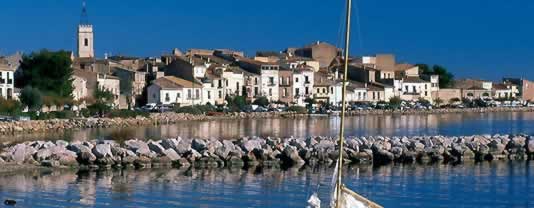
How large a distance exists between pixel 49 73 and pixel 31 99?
5.22 metres

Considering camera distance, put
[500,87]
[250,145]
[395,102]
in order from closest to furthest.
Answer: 1. [250,145]
2. [395,102]
3. [500,87]

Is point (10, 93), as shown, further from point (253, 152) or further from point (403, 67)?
point (403, 67)

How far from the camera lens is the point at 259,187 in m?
20.7

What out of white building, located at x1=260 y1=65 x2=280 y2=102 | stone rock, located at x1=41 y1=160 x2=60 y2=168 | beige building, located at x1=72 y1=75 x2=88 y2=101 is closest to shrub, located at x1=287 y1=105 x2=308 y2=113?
white building, located at x1=260 y1=65 x2=280 y2=102

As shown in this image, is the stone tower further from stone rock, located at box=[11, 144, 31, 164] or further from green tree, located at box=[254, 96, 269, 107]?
stone rock, located at box=[11, 144, 31, 164]

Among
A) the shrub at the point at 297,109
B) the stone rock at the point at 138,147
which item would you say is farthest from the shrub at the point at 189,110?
the stone rock at the point at 138,147

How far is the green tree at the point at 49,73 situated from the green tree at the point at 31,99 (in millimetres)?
3253

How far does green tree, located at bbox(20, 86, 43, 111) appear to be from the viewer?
4969 centimetres

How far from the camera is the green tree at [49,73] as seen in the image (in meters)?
54.1

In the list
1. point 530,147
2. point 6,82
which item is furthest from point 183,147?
point 6,82

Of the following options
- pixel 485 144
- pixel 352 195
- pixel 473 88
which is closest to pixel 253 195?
pixel 352 195

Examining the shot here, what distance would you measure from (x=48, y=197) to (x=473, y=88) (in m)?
80.8

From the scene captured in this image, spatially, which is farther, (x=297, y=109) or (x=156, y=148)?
(x=297, y=109)

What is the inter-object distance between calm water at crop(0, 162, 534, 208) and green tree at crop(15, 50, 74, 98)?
31.6 m
